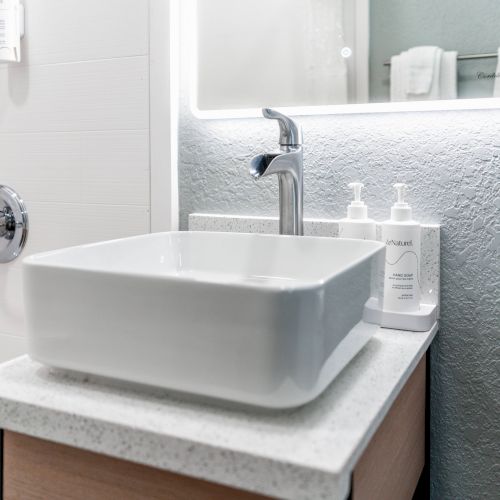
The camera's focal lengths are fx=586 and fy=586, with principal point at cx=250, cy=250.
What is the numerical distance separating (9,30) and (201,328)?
983 mm

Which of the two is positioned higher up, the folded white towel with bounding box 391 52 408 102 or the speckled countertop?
the folded white towel with bounding box 391 52 408 102

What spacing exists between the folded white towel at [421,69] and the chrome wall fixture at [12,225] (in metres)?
0.89

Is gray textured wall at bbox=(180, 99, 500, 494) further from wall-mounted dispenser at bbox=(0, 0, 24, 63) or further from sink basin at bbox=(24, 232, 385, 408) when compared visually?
wall-mounted dispenser at bbox=(0, 0, 24, 63)

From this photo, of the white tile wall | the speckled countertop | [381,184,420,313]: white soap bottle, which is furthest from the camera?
the white tile wall

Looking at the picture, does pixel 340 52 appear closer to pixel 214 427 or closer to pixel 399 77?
pixel 399 77

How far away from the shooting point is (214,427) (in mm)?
561

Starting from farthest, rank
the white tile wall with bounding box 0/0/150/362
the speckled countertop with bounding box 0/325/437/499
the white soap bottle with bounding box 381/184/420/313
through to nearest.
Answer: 1. the white tile wall with bounding box 0/0/150/362
2. the white soap bottle with bounding box 381/184/420/313
3. the speckled countertop with bounding box 0/325/437/499

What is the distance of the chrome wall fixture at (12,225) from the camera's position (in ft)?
4.43

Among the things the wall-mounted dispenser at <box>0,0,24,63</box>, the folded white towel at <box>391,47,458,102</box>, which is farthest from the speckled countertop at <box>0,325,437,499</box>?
the wall-mounted dispenser at <box>0,0,24,63</box>

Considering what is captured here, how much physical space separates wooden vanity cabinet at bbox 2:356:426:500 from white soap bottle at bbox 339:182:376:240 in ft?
0.99

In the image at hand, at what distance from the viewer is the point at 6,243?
1363mm

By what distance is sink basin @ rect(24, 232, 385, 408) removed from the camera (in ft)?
1.84

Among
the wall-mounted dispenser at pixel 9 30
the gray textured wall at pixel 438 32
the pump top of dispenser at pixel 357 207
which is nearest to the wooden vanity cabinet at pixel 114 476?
the pump top of dispenser at pixel 357 207

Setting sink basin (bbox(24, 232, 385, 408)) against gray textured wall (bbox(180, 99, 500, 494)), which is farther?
gray textured wall (bbox(180, 99, 500, 494))
